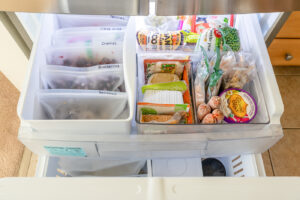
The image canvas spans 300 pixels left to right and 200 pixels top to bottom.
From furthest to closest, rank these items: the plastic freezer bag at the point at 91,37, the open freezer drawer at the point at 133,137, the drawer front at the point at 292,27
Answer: the drawer front at the point at 292,27 < the plastic freezer bag at the point at 91,37 < the open freezer drawer at the point at 133,137

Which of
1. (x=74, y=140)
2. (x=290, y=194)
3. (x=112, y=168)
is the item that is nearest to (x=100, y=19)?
(x=74, y=140)

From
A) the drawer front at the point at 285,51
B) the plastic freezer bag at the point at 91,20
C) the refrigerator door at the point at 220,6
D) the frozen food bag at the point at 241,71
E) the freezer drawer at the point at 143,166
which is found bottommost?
the freezer drawer at the point at 143,166

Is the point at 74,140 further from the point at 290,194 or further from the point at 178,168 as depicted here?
the point at 290,194

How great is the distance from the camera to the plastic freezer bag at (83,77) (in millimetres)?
754

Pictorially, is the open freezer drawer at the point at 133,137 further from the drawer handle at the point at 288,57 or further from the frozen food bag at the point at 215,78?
the drawer handle at the point at 288,57

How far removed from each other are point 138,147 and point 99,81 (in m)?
0.23

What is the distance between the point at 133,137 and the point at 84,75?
0.77ft

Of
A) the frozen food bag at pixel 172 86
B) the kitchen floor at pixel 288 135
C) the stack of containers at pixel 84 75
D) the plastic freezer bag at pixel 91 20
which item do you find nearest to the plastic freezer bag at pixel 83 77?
the stack of containers at pixel 84 75

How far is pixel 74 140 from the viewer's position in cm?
70

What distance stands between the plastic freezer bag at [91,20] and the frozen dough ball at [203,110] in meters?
0.38

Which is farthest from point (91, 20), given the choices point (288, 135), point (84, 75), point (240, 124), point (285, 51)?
point (288, 135)

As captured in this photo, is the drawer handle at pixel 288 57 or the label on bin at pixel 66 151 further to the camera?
the drawer handle at pixel 288 57

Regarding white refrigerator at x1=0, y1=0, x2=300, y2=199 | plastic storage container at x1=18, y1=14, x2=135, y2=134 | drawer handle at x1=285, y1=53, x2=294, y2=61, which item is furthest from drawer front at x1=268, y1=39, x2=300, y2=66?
plastic storage container at x1=18, y1=14, x2=135, y2=134

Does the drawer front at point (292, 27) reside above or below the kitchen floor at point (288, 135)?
above
